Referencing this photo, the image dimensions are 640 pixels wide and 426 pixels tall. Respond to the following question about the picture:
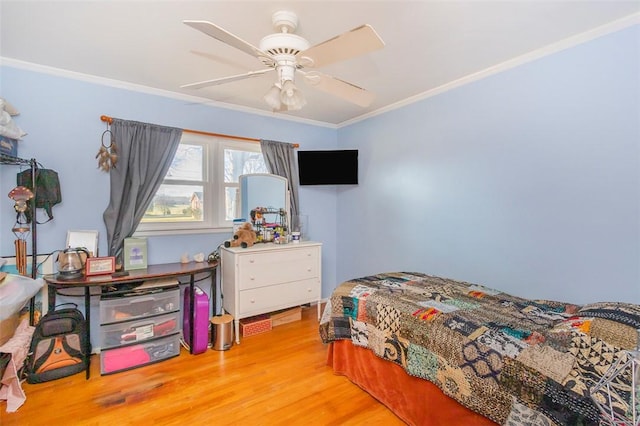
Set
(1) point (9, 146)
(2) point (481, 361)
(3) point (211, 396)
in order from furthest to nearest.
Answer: (1) point (9, 146)
(3) point (211, 396)
(2) point (481, 361)

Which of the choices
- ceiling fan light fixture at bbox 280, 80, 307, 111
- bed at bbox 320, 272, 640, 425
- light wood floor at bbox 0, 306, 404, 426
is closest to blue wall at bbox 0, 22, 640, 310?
bed at bbox 320, 272, 640, 425

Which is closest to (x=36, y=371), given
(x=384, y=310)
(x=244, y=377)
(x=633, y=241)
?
(x=244, y=377)

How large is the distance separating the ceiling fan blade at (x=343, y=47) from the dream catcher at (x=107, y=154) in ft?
6.81

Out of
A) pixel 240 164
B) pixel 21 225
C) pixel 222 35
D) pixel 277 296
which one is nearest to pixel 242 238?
pixel 277 296

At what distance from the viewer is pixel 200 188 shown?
323 cm

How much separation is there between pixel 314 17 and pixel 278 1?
238 mm

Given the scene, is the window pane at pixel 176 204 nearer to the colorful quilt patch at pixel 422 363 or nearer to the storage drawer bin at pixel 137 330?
the storage drawer bin at pixel 137 330

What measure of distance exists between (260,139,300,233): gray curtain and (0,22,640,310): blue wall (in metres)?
0.17

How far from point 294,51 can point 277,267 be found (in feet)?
6.97

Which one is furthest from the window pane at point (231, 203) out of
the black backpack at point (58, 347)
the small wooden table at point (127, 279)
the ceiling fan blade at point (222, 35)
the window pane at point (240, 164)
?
the ceiling fan blade at point (222, 35)

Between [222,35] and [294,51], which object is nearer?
[222,35]

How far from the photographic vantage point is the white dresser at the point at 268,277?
290 centimetres

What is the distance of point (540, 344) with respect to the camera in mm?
1394

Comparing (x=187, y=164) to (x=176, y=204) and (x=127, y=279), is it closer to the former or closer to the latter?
(x=176, y=204)
